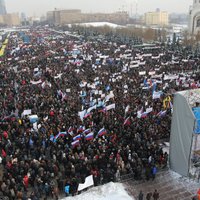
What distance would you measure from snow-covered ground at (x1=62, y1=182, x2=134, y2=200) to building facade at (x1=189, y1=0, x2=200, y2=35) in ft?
162

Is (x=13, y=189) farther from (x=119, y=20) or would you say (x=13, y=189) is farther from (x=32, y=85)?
(x=119, y=20)

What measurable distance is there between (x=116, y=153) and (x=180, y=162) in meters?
2.64

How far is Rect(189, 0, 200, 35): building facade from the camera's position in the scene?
A: 53.3 meters

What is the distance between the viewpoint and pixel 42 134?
13.2 m

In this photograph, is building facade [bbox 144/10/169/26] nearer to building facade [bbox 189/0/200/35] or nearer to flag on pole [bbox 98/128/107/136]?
building facade [bbox 189/0/200/35]

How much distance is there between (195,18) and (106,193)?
5122 cm

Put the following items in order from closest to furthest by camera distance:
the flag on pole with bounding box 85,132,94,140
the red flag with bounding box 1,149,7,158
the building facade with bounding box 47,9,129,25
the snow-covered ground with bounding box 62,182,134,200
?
1. the snow-covered ground with bounding box 62,182,134,200
2. the red flag with bounding box 1,149,7,158
3. the flag on pole with bounding box 85,132,94,140
4. the building facade with bounding box 47,9,129,25

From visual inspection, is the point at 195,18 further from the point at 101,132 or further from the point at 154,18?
the point at 154,18

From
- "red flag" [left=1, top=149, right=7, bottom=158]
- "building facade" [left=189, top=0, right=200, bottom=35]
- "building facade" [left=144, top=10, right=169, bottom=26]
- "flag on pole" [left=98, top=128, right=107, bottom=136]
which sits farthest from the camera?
"building facade" [left=144, top=10, right=169, bottom=26]

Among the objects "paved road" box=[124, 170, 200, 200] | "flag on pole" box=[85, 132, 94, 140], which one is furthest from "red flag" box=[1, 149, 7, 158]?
"paved road" box=[124, 170, 200, 200]

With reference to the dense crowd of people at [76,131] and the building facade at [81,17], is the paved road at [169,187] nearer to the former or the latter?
the dense crowd of people at [76,131]

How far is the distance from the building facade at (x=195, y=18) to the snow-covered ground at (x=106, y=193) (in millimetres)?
49453

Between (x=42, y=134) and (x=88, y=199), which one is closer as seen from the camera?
(x=88, y=199)

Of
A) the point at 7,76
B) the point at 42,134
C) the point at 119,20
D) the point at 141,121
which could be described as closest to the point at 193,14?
the point at 7,76
